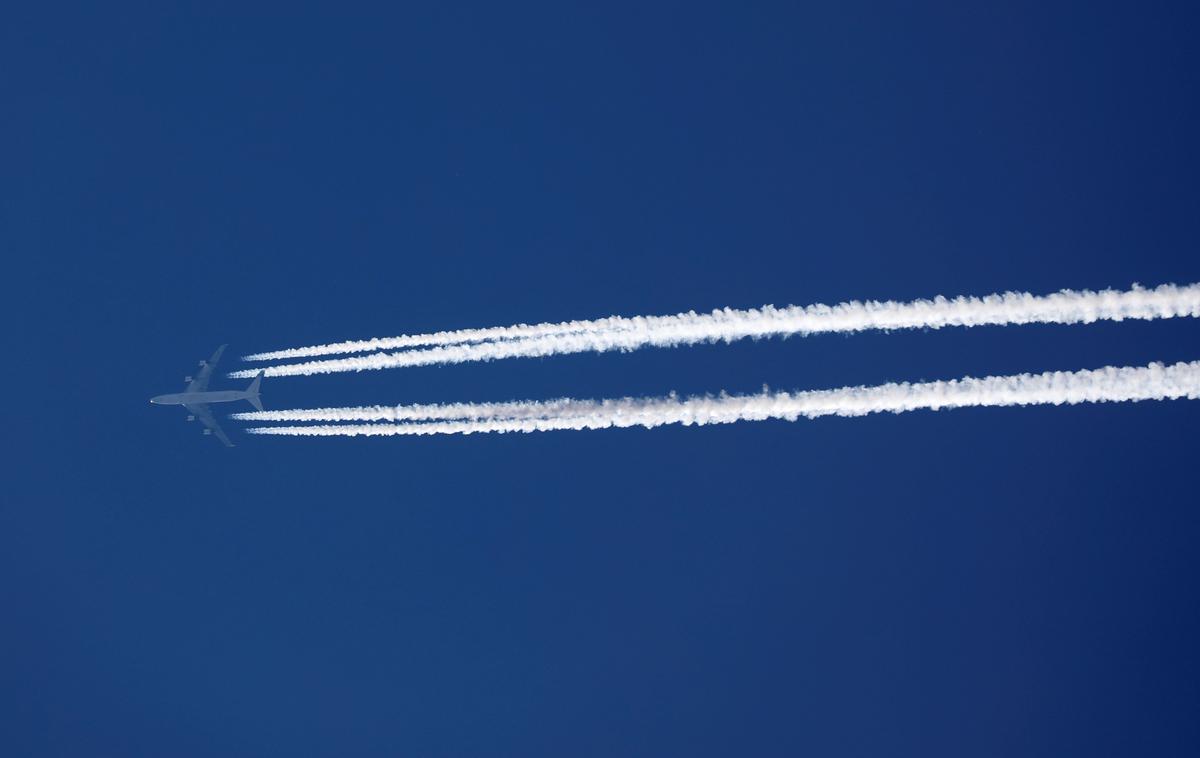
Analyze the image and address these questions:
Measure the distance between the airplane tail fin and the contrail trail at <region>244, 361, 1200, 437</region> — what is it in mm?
398

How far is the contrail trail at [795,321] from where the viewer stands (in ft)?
50.9

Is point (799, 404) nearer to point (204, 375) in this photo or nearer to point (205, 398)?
point (205, 398)

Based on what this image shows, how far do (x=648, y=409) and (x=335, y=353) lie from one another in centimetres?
693

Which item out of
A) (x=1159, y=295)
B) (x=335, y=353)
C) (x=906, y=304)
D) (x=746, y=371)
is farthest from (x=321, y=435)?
(x=1159, y=295)

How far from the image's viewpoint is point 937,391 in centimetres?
1570

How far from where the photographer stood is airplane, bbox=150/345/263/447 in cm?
2102

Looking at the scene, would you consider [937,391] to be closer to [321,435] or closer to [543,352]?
[543,352]

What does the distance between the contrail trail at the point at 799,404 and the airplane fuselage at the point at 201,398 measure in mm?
792

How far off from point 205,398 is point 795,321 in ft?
41.6

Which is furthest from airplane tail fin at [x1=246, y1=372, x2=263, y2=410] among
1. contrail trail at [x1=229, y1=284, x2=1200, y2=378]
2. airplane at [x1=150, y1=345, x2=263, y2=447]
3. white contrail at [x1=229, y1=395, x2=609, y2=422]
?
contrail trail at [x1=229, y1=284, x2=1200, y2=378]

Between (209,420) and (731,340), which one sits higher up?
(209,420)

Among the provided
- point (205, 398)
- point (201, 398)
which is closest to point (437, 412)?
point (205, 398)

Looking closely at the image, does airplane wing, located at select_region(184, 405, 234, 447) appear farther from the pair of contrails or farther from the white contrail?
the pair of contrails

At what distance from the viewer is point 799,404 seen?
16.8 meters
